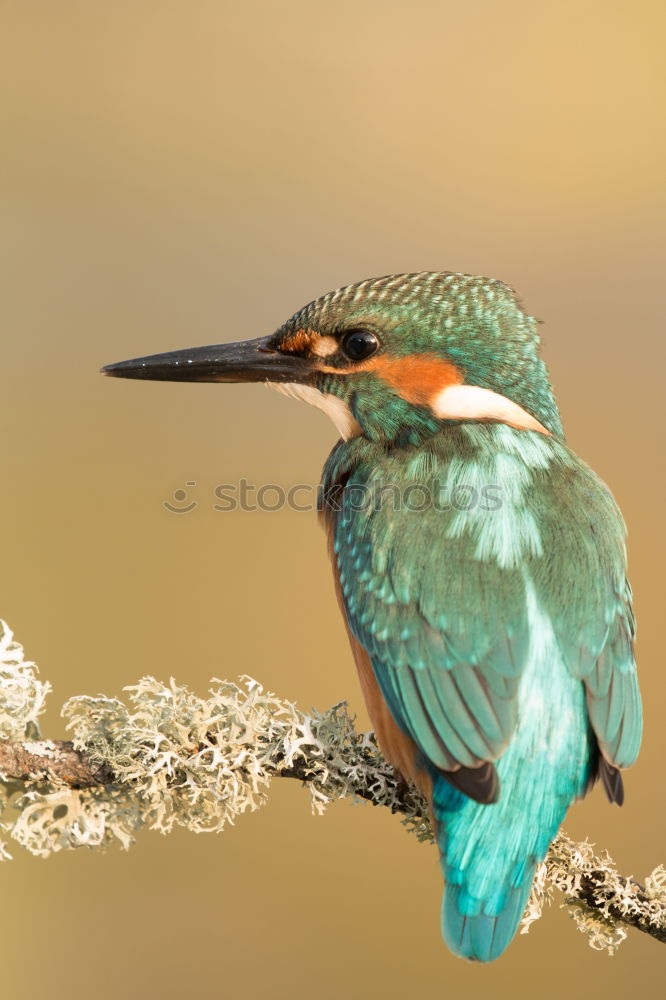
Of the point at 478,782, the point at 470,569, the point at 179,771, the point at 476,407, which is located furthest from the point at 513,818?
the point at 476,407

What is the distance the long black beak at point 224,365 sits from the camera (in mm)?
1854

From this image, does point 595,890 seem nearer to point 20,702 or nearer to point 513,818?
point 513,818

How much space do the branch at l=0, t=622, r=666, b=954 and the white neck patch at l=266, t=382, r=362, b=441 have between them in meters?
0.50

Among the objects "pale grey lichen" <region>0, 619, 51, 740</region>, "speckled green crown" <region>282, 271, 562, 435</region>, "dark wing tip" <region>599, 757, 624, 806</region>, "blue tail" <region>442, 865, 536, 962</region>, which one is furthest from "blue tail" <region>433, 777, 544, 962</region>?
"speckled green crown" <region>282, 271, 562, 435</region>

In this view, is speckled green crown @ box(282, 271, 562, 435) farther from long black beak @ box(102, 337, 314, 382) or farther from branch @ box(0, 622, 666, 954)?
branch @ box(0, 622, 666, 954)

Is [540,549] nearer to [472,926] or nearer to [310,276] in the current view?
[472,926]

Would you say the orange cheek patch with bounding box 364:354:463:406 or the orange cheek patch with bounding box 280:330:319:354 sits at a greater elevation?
the orange cheek patch with bounding box 280:330:319:354

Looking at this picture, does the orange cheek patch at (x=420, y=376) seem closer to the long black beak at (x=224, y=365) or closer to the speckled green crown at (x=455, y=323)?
the speckled green crown at (x=455, y=323)

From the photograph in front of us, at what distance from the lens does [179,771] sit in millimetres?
1469

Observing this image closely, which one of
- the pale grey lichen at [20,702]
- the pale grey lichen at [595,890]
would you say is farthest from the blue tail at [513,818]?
the pale grey lichen at [20,702]

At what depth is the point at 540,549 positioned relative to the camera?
154cm

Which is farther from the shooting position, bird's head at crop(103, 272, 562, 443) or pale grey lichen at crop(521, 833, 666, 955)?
bird's head at crop(103, 272, 562, 443)

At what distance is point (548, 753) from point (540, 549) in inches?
11.4

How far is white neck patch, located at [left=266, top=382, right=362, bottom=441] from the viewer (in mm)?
1797
